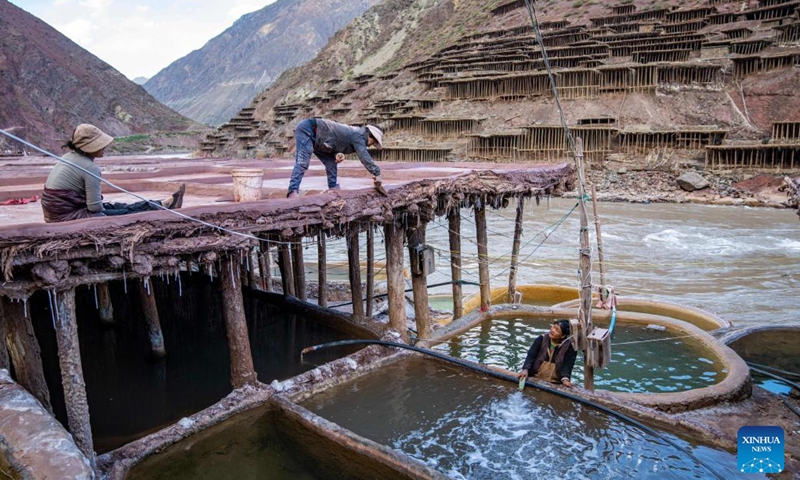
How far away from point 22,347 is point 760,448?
623 cm

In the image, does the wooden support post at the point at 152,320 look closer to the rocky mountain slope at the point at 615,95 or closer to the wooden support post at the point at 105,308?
the wooden support post at the point at 105,308

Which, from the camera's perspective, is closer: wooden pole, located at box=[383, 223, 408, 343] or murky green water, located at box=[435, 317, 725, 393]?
wooden pole, located at box=[383, 223, 408, 343]

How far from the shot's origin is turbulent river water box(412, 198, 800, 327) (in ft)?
56.6

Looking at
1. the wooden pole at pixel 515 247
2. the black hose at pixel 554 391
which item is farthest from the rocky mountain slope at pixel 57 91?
the black hose at pixel 554 391

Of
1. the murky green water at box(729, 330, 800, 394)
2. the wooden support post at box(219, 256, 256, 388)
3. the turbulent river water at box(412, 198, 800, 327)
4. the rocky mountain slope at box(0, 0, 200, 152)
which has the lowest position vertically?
the turbulent river water at box(412, 198, 800, 327)

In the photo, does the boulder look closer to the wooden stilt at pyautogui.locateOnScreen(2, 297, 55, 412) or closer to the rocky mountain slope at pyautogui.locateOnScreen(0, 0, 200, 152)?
the wooden stilt at pyautogui.locateOnScreen(2, 297, 55, 412)

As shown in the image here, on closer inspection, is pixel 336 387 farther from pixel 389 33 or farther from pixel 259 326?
pixel 389 33

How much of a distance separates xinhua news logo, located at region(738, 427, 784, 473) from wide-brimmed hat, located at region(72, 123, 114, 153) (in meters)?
5.75

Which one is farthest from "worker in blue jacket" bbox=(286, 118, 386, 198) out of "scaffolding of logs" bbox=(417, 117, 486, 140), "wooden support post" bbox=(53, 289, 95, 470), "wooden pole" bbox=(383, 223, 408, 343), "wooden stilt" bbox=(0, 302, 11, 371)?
"scaffolding of logs" bbox=(417, 117, 486, 140)

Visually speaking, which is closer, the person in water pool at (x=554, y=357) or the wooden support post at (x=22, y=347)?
the wooden support post at (x=22, y=347)

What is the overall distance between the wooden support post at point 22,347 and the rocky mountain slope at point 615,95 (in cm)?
2832

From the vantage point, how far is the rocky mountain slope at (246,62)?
16200 centimetres

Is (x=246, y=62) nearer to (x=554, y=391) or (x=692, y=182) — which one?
(x=692, y=182)

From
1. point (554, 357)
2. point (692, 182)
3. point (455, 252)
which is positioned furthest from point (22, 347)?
point (692, 182)
